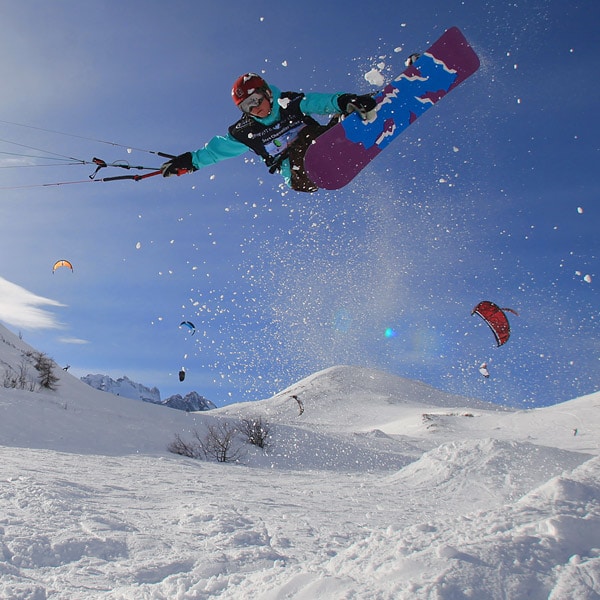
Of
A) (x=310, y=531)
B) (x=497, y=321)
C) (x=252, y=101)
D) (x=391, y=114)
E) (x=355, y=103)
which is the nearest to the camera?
(x=310, y=531)

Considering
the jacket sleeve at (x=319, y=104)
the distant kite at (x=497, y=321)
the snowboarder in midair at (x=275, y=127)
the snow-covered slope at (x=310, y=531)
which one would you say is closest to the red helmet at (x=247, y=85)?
the snowboarder in midair at (x=275, y=127)

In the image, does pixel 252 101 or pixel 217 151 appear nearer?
pixel 252 101

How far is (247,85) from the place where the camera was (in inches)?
249

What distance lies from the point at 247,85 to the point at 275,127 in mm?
651

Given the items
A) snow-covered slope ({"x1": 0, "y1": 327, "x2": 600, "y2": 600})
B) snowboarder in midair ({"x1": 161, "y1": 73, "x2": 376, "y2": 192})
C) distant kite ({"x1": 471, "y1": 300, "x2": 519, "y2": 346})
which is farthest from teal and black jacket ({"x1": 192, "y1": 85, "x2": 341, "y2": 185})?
distant kite ({"x1": 471, "y1": 300, "x2": 519, "y2": 346})

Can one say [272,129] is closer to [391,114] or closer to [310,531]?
[391,114]

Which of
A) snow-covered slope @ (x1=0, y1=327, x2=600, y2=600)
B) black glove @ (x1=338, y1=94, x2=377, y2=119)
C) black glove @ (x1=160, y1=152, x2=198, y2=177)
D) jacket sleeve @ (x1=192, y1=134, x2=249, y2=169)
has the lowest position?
snow-covered slope @ (x1=0, y1=327, x2=600, y2=600)

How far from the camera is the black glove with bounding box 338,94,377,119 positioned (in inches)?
245

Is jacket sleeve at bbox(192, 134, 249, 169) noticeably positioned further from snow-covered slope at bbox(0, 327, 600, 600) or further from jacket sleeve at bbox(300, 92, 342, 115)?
snow-covered slope at bbox(0, 327, 600, 600)

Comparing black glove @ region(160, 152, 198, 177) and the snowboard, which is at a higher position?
the snowboard

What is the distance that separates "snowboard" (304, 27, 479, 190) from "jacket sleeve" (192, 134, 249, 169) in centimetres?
103

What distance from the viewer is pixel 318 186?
6.99m

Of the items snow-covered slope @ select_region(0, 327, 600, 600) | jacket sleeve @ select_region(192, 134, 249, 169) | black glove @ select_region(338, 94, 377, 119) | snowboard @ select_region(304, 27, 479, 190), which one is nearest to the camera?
snow-covered slope @ select_region(0, 327, 600, 600)

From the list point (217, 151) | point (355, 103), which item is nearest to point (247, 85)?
point (217, 151)
